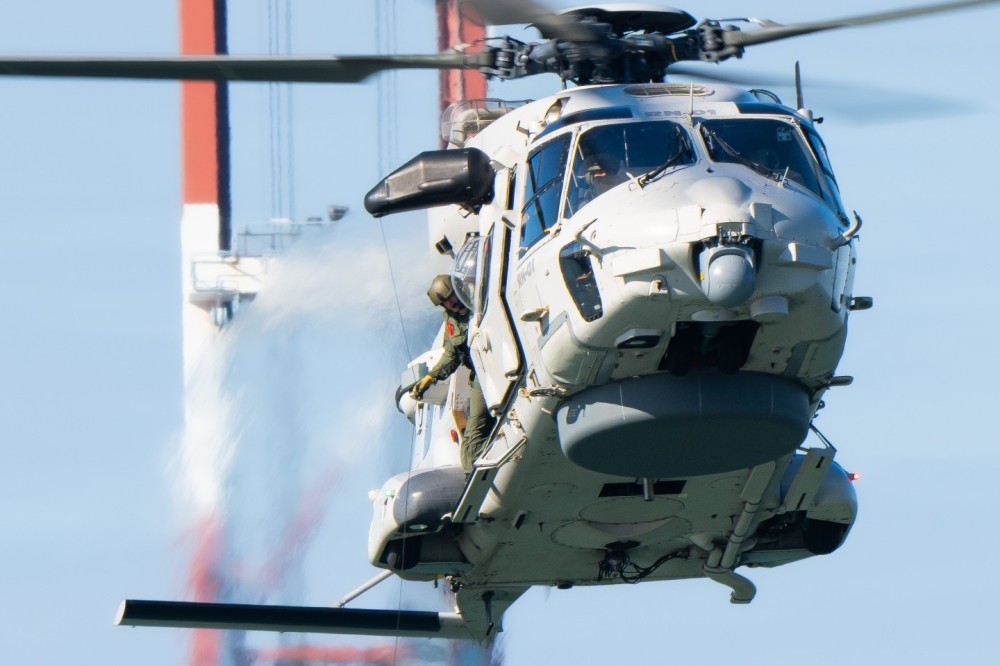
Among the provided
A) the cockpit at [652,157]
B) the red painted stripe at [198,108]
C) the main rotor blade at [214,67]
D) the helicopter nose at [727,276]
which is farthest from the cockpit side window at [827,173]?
the red painted stripe at [198,108]

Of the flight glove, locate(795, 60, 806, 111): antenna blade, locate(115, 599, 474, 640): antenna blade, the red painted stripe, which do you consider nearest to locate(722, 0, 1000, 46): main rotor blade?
locate(795, 60, 806, 111): antenna blade

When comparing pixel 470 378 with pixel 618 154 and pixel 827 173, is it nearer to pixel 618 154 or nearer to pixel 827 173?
pixel 618 154

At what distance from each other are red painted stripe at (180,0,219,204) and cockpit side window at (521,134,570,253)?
17.4 m

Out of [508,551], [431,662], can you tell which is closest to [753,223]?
[508,551]

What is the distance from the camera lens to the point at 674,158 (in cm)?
1325

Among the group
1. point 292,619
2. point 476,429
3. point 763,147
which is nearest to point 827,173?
point 763,147

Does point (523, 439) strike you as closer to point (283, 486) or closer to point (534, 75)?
point (534, 75)

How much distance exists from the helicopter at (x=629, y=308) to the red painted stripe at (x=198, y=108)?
15.7 m

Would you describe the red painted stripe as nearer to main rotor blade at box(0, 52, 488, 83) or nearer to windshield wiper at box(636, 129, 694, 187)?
main rotor blade at box(0, 52, 488, 83)

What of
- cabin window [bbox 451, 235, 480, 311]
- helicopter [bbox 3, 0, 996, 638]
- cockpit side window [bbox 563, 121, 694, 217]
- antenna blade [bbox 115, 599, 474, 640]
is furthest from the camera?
antenna blade [bbox 115, 599, 474, 640]

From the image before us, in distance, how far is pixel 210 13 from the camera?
31422mm

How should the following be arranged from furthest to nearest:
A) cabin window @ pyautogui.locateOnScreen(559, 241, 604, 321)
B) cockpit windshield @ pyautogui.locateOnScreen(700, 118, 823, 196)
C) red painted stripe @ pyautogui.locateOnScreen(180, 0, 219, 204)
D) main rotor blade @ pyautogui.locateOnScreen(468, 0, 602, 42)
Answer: red painted stripe @ pyautogui.locateOnScreen(180, 0, 219, 204) < cockpit windshield @ pyautogui.locateOnScreen(700, 118, 823, 196) < cabin window @ pyautogui.locateOnScreen(559, 241, 604, 321) < main rotor blade @ pyautogui.locateOnScreen(468, 0, 602, 42)

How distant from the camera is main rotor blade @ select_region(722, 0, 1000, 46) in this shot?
13.2m

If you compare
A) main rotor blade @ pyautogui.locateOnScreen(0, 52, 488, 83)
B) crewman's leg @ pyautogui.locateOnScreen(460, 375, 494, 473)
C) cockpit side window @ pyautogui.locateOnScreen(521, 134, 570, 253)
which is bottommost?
crewman's leg @ pyautogui.locateOnScreen(460, 375, 494, 473)
